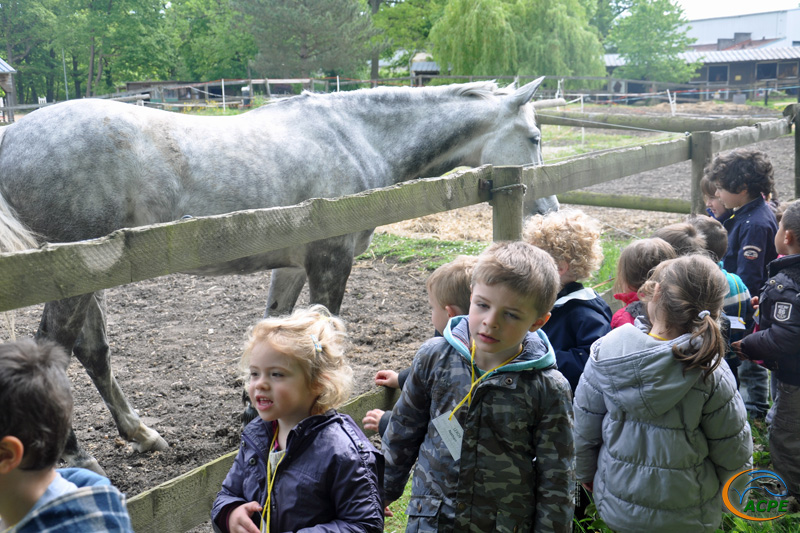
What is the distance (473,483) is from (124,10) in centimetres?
5074

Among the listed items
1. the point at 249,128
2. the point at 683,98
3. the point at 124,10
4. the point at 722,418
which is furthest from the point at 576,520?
the point at 124,10

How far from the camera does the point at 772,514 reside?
8.96 ft

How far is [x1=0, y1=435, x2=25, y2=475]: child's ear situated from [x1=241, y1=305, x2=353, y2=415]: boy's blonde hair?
65cm

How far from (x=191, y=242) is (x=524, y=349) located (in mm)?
1020

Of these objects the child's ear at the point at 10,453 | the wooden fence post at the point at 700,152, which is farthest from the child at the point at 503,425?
the wooden fence post at the point at 700,152

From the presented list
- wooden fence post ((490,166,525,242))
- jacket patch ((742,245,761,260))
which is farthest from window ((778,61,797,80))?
wooden fence post ((490,166,525,242))

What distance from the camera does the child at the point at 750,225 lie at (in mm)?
3510

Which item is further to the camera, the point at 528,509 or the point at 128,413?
the point at 128,413

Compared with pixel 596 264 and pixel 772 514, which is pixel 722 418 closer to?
pixel 596 264

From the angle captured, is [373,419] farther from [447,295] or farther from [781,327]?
[781,327]

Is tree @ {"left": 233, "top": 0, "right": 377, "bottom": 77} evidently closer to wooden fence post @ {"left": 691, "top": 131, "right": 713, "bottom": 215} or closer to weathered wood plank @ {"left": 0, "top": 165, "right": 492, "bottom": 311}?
wooden fence post @ {"left": 691, "top": 131, "right": 713, "bottom": 215}

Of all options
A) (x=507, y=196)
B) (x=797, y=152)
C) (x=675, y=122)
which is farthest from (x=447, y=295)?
(x=675, y=122)

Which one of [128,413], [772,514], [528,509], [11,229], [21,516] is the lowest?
[772,514]

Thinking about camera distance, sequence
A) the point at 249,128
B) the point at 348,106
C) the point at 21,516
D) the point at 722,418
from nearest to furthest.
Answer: the point at 21,516, the point at 722,418, the point at 249,128, the point at 348,106
